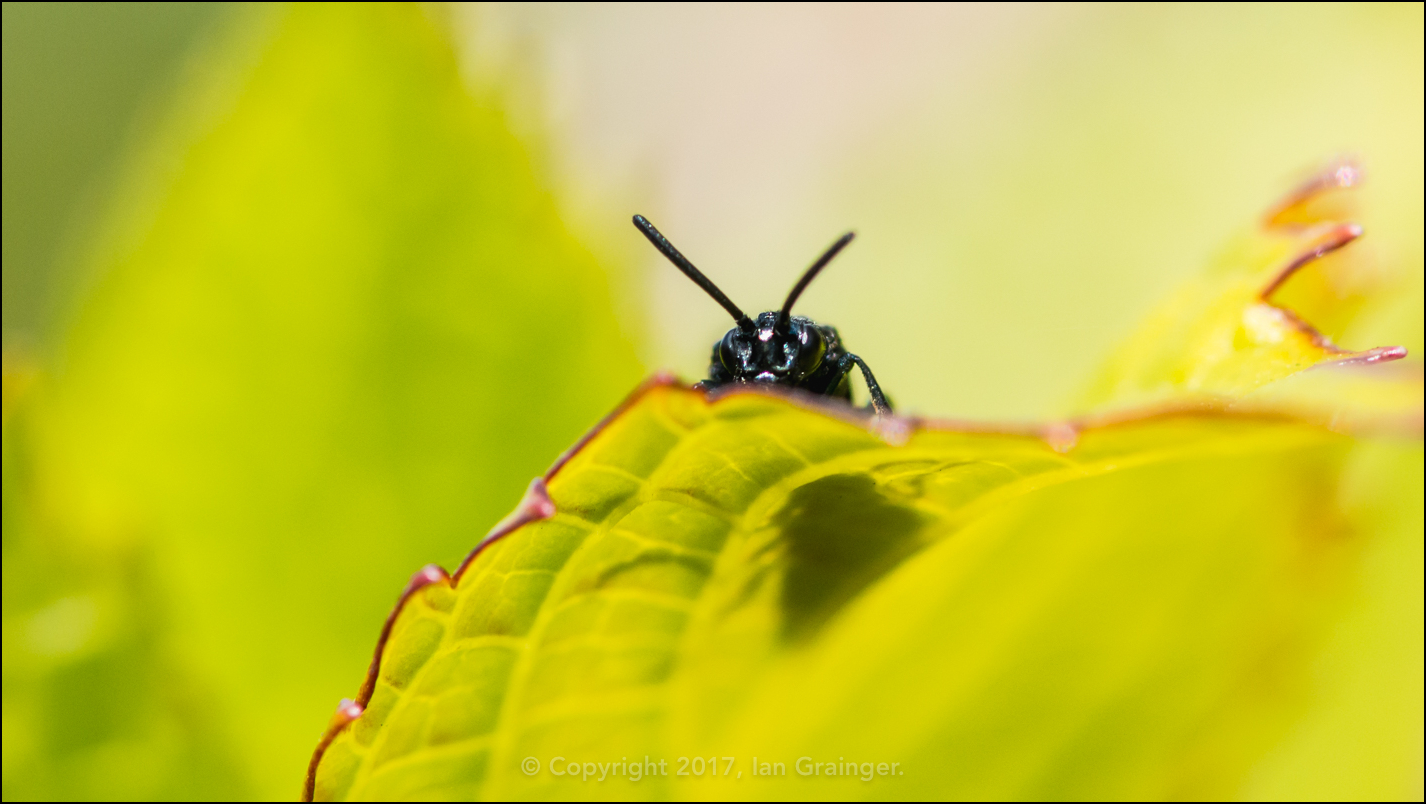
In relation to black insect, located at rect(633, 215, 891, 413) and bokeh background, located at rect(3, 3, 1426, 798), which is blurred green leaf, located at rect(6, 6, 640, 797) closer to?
bokeh background, located at rect(3, 3, 1426, 798)

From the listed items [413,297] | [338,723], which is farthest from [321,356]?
[338,723]

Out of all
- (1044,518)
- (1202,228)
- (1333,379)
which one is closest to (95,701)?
(1044,518)

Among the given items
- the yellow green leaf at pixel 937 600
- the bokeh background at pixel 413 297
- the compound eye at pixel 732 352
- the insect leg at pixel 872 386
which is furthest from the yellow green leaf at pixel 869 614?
the compound eye at pixel 732 352

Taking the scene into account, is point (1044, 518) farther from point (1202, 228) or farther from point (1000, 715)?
point (1202, 228)

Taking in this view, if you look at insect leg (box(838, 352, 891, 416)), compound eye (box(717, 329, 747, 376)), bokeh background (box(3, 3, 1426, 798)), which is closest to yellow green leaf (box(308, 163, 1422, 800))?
bokeh background (box(3, 3, 1426, 798))

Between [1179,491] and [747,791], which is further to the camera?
[1179,491]

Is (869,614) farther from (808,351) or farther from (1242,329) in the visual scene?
(808,351)
